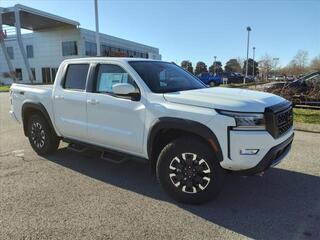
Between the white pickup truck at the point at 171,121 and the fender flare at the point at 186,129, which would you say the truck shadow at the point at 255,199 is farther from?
the fender flare at the point at 186,129

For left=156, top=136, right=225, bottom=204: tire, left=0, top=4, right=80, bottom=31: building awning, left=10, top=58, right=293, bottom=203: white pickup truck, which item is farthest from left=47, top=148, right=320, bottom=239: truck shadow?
left=0, top=4, right=80, bottom=31: building awning

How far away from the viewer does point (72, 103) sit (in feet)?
18.2

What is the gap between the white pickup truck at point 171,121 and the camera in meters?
3.84

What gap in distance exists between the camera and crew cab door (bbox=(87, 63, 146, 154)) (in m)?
4.64

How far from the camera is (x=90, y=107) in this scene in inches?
206

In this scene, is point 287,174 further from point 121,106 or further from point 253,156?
point 121,106

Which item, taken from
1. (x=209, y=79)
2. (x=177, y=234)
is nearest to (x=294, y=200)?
(x=177, y=234)

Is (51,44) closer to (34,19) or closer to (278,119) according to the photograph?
(34,19)

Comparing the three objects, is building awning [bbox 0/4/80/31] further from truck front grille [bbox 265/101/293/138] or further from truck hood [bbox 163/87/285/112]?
truck front grille [bbox 265/101/293/138]

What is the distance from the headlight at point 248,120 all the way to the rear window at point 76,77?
2728 millimetres

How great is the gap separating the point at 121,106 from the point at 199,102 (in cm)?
126

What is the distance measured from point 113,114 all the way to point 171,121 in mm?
1091

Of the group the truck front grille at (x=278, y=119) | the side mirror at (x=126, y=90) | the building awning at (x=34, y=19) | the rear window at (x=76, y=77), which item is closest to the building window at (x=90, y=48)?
the building awning at (x=34, y=19)

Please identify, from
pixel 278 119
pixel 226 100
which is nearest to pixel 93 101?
pixel 226 100
